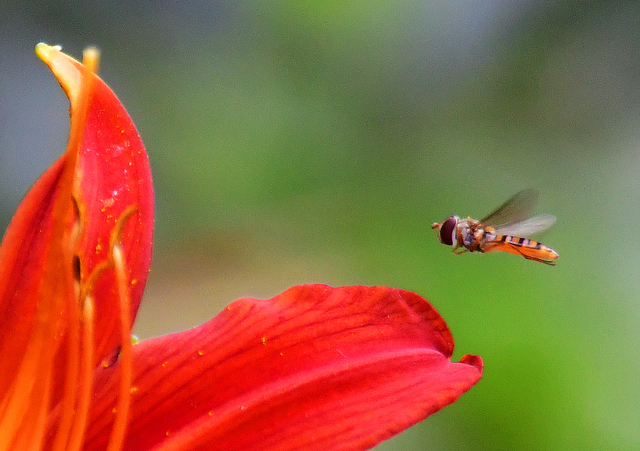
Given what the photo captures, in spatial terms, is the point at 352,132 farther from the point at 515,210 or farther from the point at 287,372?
the point at 287,372

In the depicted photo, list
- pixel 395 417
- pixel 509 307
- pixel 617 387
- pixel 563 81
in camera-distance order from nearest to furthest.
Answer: pixel 395 417 < pixel 617 387 < pixel 509 307 < pixel 563 81

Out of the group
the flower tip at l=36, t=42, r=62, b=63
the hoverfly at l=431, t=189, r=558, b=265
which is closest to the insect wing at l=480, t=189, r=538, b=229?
the hoverfly at l=431, t=189, r=558, b=265

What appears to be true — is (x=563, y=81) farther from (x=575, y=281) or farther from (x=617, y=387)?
(x=617, y=387)

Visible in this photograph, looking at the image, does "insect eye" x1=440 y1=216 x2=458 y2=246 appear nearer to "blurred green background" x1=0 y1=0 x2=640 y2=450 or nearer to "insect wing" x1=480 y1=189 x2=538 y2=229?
"insect wing" x1=480 y1=189 x2=538 y2=229

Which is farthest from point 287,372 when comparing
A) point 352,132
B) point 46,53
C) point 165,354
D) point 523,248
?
point 352,132

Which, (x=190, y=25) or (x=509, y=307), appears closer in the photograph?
(x=509, y=307)

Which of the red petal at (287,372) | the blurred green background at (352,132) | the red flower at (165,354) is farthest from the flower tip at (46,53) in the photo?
the blurred green background at (352,132)

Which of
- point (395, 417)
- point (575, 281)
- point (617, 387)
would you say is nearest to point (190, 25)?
point (575, 281)

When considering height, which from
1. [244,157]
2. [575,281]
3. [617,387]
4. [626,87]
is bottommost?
[617,387]
